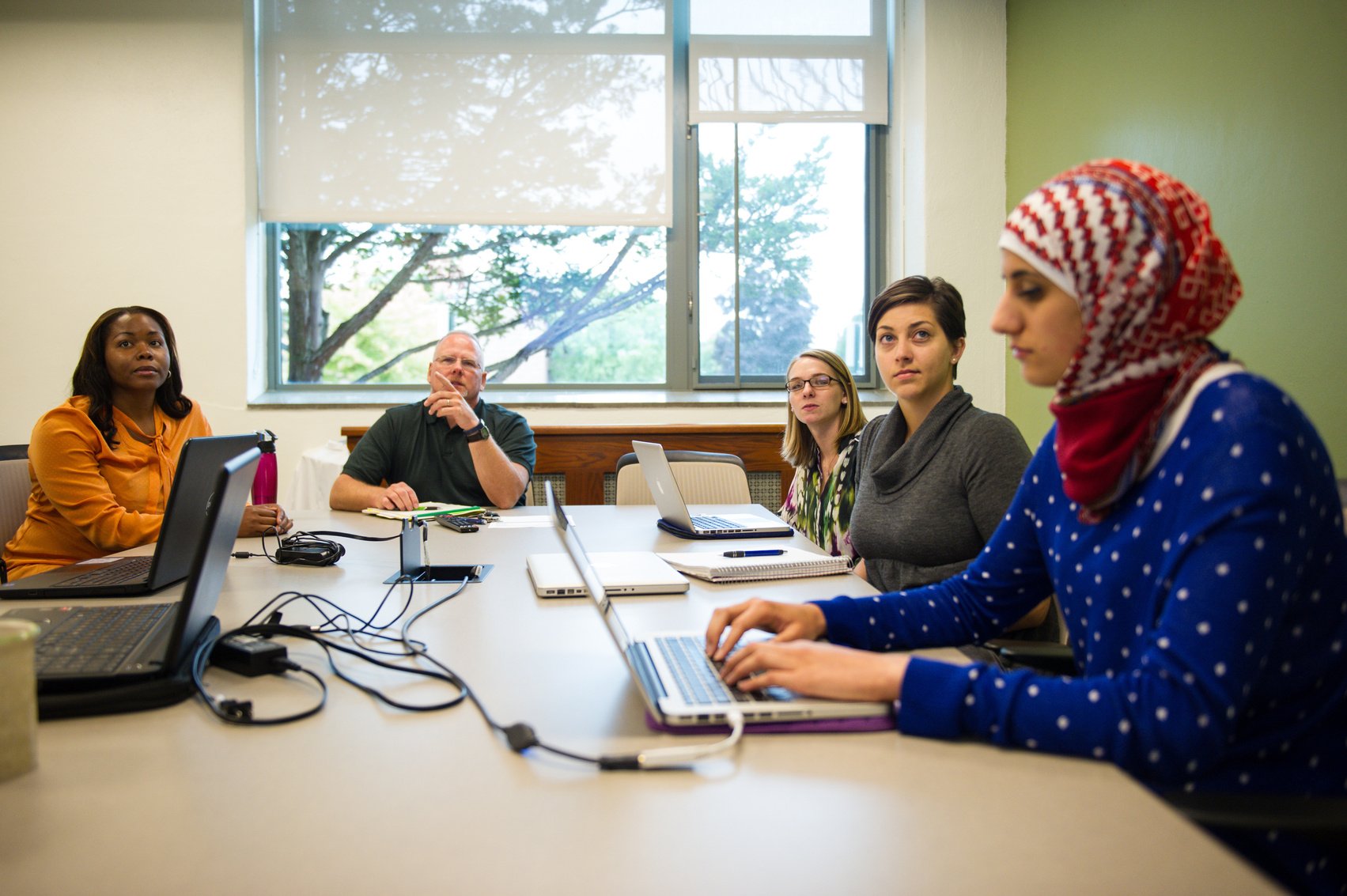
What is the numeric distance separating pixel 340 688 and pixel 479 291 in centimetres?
351

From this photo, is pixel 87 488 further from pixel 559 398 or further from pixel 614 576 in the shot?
pixel 559 398

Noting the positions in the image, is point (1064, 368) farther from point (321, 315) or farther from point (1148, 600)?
point (321, 315)

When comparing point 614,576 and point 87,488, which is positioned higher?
point 87,488

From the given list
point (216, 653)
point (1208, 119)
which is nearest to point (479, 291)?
point (1208, 119)

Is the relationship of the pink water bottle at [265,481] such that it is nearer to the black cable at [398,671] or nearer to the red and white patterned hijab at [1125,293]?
the black cable at [398,671]

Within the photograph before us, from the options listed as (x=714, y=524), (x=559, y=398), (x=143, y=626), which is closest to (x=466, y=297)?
(x=559, y=398)

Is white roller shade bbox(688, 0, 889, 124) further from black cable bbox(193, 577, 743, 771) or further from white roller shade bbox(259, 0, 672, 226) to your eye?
black cable bbox(193, 577, 743, 771)

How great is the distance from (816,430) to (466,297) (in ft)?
7.42

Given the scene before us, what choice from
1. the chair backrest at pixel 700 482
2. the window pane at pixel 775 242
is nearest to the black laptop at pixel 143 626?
the chair backrest at pixel 700 482

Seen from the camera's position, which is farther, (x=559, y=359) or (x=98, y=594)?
(x=559, y=359)

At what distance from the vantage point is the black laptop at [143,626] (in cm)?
100

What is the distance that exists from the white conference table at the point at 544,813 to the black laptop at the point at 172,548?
43cm

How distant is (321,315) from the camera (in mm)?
4391

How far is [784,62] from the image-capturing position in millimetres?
4281
